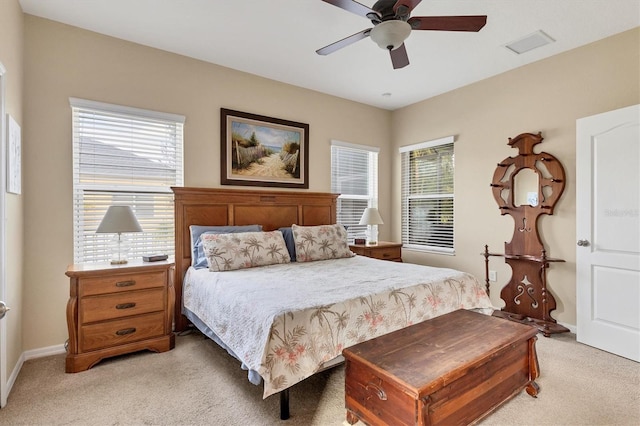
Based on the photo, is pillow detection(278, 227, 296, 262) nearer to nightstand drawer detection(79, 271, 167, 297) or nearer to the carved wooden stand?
nightstand drawer detection(79, 271, 167, 297)

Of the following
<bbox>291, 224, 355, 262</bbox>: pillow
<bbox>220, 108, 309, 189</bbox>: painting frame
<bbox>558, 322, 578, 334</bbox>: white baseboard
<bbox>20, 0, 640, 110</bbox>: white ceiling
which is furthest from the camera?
<bbox>220, 108, 309, 189</bbox>: painting frame

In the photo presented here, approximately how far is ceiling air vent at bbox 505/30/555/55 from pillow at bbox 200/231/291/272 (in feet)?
9.81

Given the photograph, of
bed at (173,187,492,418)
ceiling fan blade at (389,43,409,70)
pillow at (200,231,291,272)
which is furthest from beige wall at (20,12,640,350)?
ceiling fan blade at (389,43,409,70)

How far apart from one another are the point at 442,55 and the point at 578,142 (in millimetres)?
1552

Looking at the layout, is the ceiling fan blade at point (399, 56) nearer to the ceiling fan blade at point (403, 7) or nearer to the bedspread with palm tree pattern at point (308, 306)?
the ceiling fan blade at point (403, 7)

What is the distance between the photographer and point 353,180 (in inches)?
193

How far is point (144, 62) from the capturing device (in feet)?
10.5

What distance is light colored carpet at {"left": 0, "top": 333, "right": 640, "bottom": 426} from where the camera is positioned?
6.24ft

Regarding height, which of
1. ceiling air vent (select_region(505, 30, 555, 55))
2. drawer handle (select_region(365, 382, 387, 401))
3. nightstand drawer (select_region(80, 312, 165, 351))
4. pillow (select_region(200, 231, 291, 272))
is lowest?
nightstand drawer (select_region(80, 312, 165, 351))

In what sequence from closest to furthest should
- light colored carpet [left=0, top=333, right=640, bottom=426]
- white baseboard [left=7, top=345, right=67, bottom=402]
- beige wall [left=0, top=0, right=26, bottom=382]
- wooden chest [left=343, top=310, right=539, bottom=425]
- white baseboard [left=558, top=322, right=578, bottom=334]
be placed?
wooden chest [left=343, top=310, right=539, bottom=425]
light colored carpet [left=0, top=333, right=640, bottom=426]
beige wall [left=0, top=0, right=26, bottom=382]
white baseboard [left=7, top=345, right=67, bottom=402]
white baseboard [left=558, top=322, right=578, bottom=334]

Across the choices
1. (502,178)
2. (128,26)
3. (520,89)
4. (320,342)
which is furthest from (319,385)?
(520,89)

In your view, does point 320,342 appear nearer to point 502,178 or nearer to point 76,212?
point 76,212

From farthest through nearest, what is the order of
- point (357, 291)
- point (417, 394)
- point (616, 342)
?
point (616, 342) < point (357, 291) < point (417, 394)

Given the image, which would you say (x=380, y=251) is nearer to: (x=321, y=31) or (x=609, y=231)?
(x=609, y=231)
